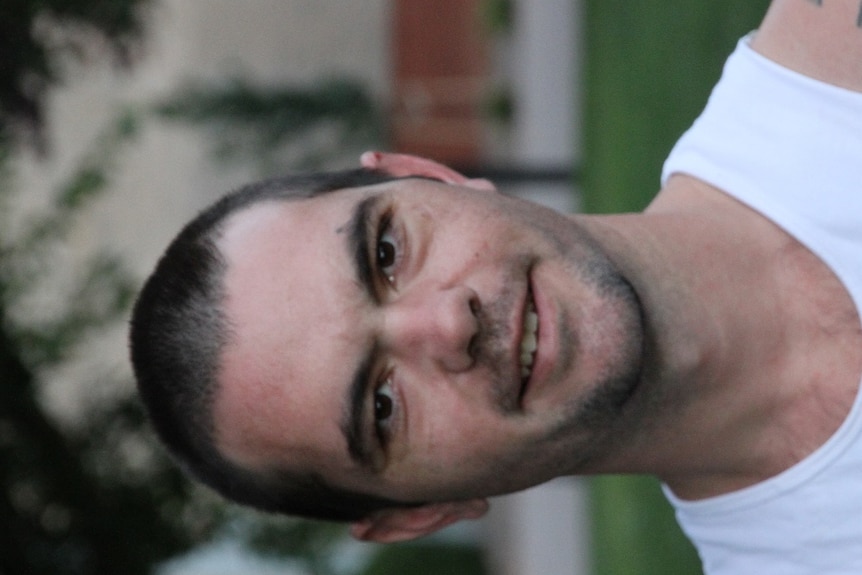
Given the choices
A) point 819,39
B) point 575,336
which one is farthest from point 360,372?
point 819,39

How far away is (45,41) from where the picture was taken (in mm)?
6195

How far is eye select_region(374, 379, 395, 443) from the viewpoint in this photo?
3.02 metres

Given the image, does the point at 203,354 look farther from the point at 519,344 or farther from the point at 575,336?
the point at 575,336

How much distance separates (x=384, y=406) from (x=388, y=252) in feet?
1.27

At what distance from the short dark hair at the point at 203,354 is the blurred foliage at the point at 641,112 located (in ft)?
9.22

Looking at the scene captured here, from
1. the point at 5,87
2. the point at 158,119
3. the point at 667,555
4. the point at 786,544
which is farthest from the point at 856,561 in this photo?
the point at 158,119

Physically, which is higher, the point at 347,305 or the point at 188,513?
the point at 347,305

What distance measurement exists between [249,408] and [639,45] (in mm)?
5568

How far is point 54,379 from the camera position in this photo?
728 cm

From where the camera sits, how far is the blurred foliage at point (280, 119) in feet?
42.7

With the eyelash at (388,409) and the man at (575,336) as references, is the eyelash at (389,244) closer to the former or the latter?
the man at (575,336)

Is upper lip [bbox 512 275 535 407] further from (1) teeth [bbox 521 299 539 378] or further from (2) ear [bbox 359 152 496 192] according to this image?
(2) ear [bbox 359 152 496 192]

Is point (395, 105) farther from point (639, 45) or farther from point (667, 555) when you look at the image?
point (667, 555)

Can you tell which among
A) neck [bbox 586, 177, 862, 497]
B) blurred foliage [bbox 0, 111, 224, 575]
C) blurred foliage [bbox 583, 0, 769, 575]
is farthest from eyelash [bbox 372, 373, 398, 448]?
blurred foliage [bbox 0, 111, 224, 575]
